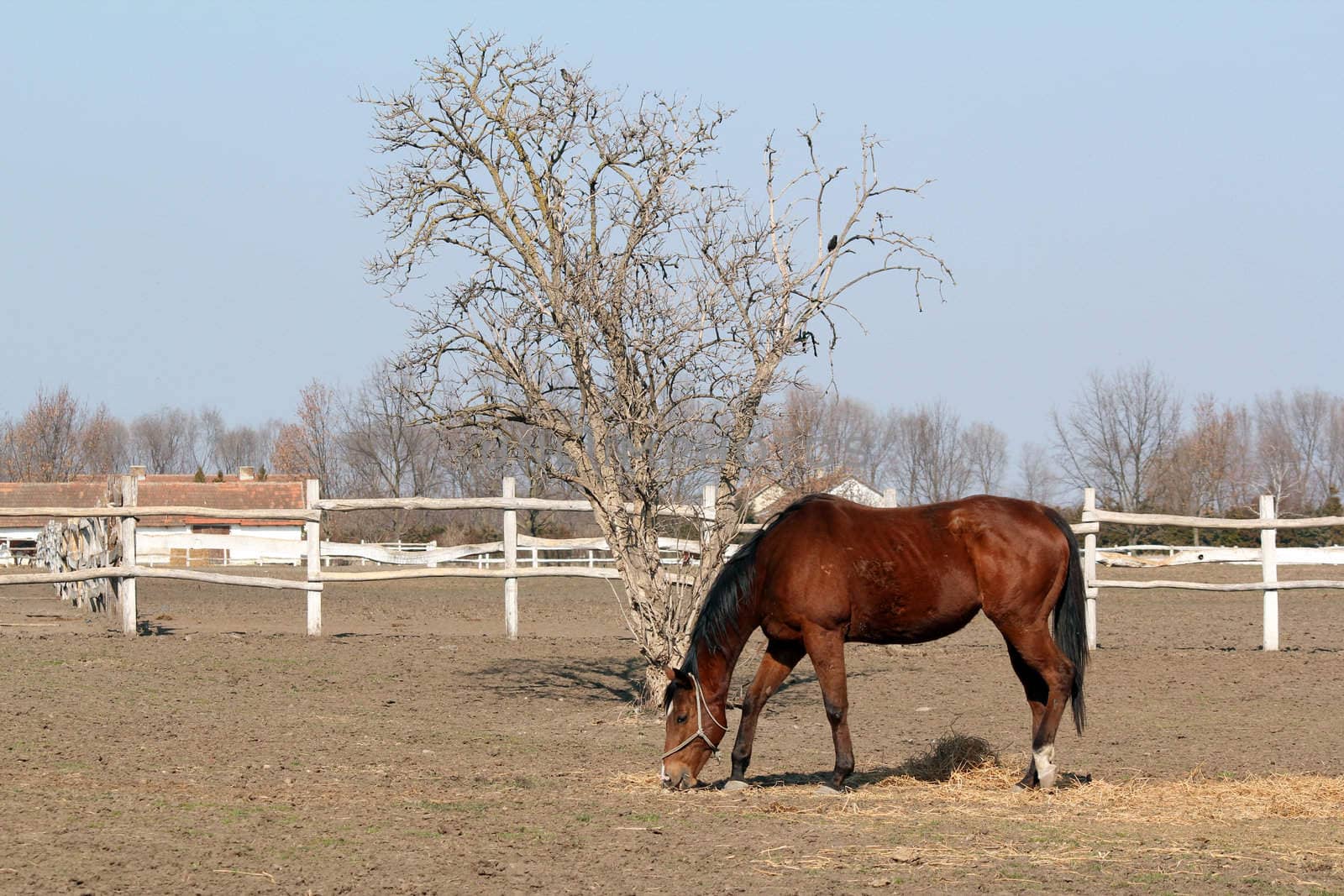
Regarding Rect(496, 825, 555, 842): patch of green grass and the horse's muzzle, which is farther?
the horse's muzzle

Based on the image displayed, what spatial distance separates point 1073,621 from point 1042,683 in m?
0.39

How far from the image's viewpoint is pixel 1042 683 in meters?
7.22

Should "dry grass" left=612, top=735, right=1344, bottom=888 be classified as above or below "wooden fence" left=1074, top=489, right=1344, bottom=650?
below

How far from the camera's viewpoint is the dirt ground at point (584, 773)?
4902mm

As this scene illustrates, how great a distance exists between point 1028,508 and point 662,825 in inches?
111

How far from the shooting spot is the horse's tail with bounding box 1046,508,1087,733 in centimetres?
713

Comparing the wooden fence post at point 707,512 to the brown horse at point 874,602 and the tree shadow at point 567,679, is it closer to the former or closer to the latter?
the tree shadow at point 567,679

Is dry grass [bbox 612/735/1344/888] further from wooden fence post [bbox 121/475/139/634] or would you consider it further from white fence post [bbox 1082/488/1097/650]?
wooden fence post [bbox 121/475/139/634]

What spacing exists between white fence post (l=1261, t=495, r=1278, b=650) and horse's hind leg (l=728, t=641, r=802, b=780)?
7.86 meters

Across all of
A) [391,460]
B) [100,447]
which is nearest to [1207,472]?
[391,460]

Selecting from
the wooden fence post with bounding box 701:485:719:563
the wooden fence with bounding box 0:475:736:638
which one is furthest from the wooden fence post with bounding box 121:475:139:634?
the wooden fence post with bounding box 701:485:719:563

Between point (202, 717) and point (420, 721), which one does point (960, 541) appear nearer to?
point (420, 721)

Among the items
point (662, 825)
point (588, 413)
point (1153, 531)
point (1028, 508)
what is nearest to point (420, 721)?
point (588, 413)

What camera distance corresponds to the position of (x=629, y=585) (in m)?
9.73
